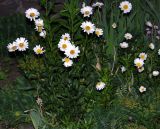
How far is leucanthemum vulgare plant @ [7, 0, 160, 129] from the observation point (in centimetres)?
411

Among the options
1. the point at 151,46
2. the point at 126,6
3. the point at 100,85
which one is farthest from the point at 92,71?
the point at 126,6

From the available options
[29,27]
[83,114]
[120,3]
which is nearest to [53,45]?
[83,114]

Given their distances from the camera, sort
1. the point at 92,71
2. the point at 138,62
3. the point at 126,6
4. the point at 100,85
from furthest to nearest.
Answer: the point at 126,6
the point at 92,71
the point at 138,62
the point at 100,85

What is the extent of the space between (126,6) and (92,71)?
83cm

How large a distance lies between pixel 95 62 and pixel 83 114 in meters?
0.65

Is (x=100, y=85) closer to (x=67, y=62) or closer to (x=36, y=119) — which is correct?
(x=67, y=62)

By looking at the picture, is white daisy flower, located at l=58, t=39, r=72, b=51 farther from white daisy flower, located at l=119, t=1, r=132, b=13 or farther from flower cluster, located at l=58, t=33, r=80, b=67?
white daisy flower, located at l=119, t=1, r=132, b=13

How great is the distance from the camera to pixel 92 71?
15.4 ft

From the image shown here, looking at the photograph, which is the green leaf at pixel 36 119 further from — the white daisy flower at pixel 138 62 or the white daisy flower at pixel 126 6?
the white daisy flower at pixel 126 6

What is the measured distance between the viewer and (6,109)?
4.60m

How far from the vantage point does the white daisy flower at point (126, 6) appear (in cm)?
481

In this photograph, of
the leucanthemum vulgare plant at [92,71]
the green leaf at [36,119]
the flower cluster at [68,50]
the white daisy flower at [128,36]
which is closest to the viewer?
the flower cluster at [68,50]

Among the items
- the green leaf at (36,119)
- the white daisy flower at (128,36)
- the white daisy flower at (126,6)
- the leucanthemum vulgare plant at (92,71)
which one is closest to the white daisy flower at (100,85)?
the leucanthemum vulgare plant at (92,71)

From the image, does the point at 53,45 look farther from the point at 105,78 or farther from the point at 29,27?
the point at 29,27
